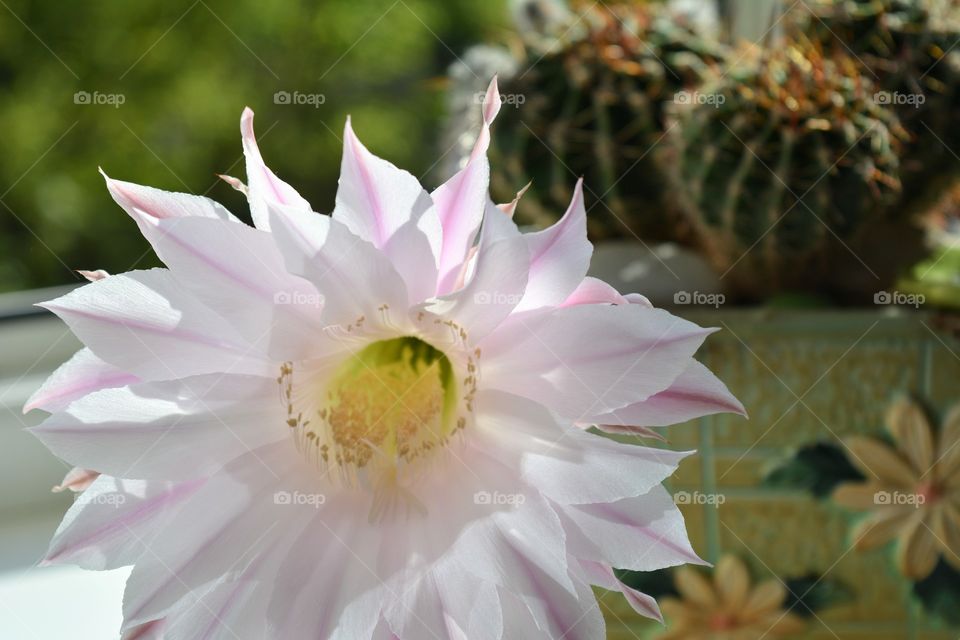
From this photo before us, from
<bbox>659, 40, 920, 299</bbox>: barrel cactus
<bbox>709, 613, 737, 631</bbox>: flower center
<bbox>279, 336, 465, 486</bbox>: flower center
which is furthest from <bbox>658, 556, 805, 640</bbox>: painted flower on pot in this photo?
<bbox>279, 336, 465, 486</bbox>: flower center

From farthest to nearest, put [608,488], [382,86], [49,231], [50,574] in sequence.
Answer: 1. [382,86]
2. [49,231]
3. [50,574]
4. [608,488]

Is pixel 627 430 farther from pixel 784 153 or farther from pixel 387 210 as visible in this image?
pixel 784 153

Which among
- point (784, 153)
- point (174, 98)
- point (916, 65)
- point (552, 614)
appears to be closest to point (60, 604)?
point (552, 614)

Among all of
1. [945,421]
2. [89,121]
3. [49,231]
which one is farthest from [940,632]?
[89,121]

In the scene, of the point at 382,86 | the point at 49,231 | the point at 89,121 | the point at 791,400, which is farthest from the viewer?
the point at 382,86

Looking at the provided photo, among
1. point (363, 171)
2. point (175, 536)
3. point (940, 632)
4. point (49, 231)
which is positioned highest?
point (49, 231)

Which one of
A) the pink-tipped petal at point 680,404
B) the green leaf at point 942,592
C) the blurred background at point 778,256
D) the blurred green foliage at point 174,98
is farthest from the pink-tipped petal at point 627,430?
the blurred green foliage at point 174,98

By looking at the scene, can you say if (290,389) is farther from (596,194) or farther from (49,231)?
(49,231)
